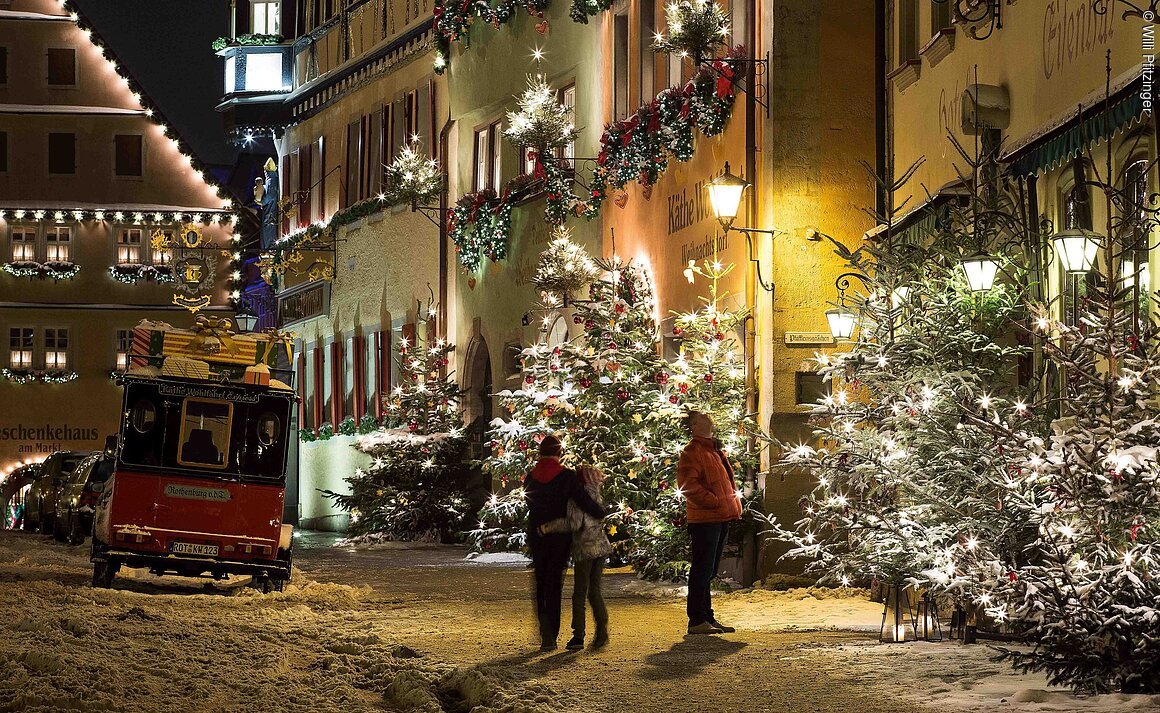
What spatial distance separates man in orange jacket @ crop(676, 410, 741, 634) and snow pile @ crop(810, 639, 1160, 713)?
4.64 feet

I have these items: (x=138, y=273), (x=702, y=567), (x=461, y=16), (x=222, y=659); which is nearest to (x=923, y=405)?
(x=702, y=567)

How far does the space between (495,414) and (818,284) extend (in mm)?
11089

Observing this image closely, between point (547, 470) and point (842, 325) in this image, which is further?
point (842, 325)

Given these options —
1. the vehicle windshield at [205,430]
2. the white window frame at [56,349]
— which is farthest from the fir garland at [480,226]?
the white window frame at [56,349]

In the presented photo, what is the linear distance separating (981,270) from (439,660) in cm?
474

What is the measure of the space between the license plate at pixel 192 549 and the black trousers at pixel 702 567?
5.72 meters

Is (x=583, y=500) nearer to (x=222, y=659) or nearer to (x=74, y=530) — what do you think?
(x=222, y=659)

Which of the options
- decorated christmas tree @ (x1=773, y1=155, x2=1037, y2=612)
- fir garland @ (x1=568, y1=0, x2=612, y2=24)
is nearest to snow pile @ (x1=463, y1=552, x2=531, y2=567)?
fir garland @ (x1=568, y1=0, x2=612, y2=24)

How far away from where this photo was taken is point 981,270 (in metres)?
13.8

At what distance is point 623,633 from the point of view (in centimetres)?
1462

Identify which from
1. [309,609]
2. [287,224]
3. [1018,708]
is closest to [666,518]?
[309,609]

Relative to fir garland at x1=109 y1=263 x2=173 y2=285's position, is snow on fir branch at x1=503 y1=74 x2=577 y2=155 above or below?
below

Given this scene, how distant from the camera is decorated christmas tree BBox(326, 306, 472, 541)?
96.5 ft

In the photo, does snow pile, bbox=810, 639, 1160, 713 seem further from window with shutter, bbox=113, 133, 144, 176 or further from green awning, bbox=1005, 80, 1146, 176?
window with shutter, bbox=113, 133, 144, 176
